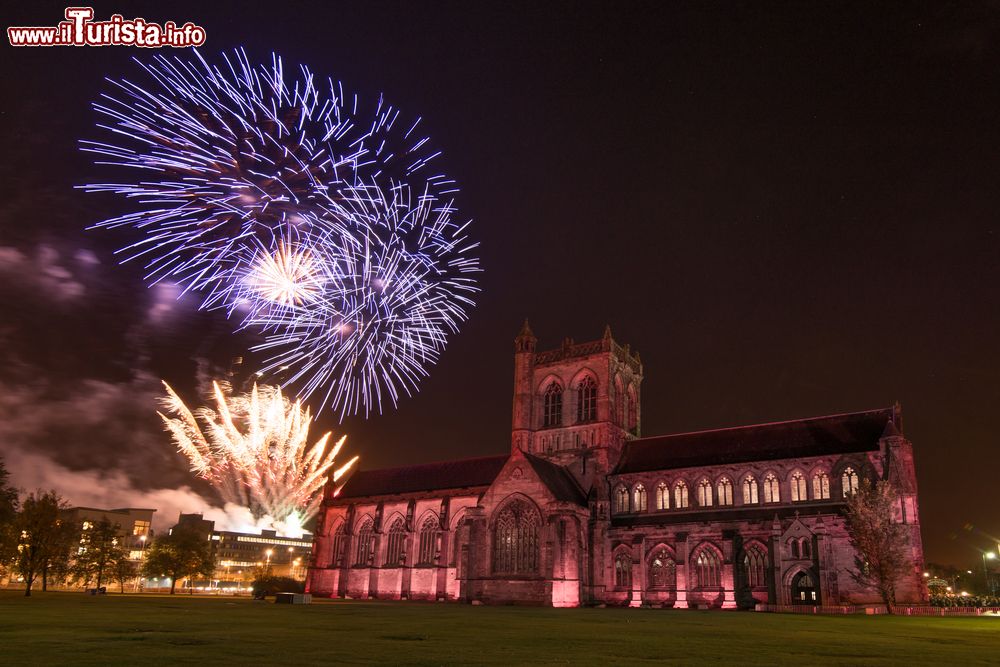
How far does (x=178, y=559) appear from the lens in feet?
251

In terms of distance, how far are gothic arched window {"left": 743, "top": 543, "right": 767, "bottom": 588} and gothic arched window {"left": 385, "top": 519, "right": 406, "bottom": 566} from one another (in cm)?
3327

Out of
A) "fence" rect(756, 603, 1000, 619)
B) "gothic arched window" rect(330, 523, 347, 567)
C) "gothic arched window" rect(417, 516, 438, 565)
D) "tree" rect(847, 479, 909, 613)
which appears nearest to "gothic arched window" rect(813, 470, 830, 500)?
"tree" rect(847, 479, 909, 613)

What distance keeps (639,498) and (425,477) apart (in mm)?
24309

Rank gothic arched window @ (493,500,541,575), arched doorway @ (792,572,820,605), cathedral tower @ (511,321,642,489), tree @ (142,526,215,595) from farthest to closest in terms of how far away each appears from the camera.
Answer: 1. tree @ (142,526,215,595)
2. cathedral tower @ (511,321,642,489)
3. gothic arched window @ (493,500,541,575)
4. arched doorway @ (792,572,820,605)

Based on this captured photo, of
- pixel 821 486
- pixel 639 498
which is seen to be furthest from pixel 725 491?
pixel 639 498

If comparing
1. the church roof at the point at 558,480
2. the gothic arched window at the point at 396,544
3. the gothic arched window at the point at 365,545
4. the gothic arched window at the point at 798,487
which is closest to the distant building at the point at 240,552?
the gothic arched window at the point at 365,545

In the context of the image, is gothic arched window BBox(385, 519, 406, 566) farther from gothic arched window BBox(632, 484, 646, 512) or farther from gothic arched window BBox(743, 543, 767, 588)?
gothic arched window BBox(743, 543, 767, 588)

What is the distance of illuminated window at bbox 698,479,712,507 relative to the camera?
2430 inches

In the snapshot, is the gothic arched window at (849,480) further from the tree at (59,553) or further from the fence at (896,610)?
the tree at (59,553)

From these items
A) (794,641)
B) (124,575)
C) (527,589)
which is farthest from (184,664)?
(124,575)

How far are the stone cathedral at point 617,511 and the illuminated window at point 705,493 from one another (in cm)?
20

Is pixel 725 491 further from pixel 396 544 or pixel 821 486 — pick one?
pixel 396 544

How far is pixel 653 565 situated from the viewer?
194ft

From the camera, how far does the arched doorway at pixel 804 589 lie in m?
50.9
